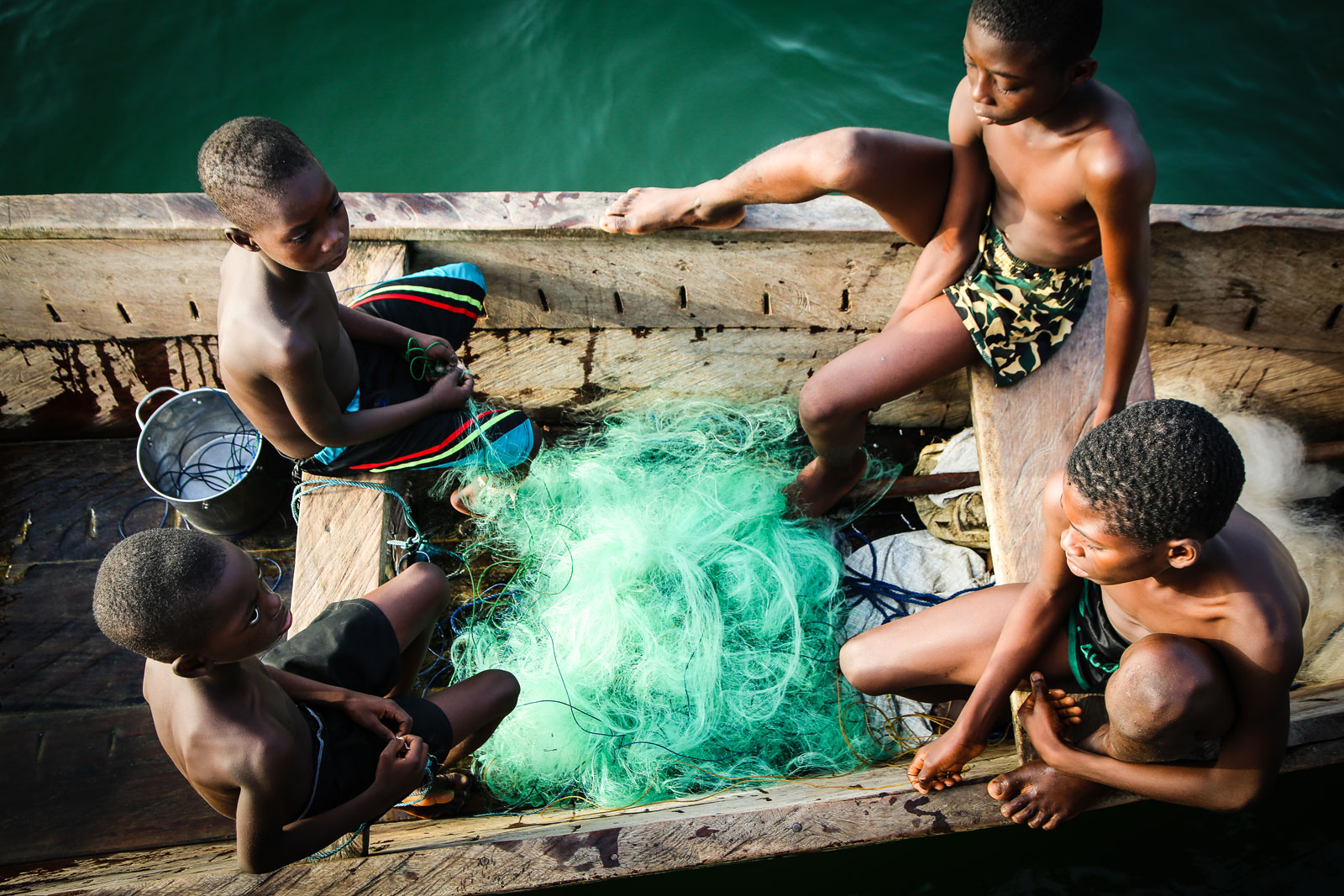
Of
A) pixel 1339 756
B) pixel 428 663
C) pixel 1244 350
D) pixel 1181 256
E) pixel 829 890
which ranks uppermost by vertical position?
pixel 1181 256

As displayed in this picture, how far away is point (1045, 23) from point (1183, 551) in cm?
139

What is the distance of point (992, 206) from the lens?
9.46 ft

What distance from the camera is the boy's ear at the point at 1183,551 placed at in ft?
6.14

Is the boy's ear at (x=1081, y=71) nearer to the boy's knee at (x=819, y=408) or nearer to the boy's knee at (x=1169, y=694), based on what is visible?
the boy's knee at (x=819, y=408)

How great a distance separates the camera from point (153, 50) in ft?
19.3

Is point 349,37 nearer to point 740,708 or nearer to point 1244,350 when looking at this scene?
point 740,708

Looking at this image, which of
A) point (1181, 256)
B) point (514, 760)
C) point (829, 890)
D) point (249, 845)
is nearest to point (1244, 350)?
point (1181, 256)

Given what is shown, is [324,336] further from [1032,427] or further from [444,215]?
[1032,427]

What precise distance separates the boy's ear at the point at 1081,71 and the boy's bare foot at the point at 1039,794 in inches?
77.7

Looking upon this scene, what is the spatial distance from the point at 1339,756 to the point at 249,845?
9.81 feet

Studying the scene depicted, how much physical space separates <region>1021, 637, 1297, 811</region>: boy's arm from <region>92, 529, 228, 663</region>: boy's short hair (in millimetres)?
2254

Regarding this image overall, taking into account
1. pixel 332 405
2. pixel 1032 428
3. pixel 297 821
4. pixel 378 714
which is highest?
pixel 332 405

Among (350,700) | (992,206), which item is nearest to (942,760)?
(350,700)

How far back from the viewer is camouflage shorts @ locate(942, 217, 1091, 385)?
9.14 ft
